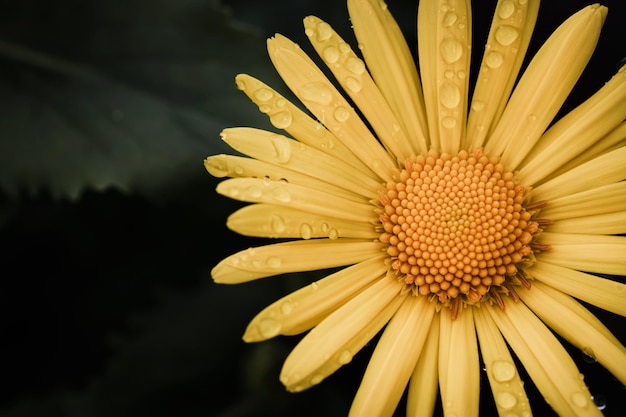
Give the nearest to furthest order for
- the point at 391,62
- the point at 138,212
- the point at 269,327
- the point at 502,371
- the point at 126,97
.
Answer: the point at 269,327 → the point at 502,371 → the point at 391,62 → the point at 126,97 → the point at 138,212

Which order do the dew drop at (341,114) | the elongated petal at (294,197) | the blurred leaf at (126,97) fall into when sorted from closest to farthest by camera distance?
the elongated petal at (294,197), the dew drop at (341,114), the blurred leaf at (126,97)

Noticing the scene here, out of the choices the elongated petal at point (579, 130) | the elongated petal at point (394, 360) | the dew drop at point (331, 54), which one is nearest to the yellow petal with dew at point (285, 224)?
the elongated petal at point (394, 360)

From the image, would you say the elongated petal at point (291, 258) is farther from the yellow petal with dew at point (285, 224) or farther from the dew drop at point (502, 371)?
the dew drop at point (502, 371)

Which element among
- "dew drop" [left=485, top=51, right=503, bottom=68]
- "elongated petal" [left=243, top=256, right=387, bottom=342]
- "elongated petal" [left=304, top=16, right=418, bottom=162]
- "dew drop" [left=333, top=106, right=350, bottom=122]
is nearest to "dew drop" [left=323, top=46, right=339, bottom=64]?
"elongated petal" [left=304, top=16, right=418, bottom=162]

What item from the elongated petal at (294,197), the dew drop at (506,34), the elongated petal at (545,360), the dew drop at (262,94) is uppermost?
the dew drop at (262,94)

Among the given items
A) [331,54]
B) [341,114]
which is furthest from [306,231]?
[331,54]

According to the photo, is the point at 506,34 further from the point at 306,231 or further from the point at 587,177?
the point at 306,231

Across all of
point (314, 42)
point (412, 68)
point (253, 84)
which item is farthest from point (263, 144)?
point (412, 68)
